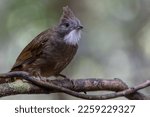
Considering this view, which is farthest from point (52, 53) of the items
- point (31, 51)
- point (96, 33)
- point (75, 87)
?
point (96, 33)

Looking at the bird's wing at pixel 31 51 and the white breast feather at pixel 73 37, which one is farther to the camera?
the bird's wing at pixel 31 51

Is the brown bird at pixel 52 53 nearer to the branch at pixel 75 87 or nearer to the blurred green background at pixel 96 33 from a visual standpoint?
the branch at pixel 75 87

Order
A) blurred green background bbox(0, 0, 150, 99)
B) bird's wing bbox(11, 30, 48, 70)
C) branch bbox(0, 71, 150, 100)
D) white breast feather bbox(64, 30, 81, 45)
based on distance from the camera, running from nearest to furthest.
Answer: branch bbox(0, 71, 150, 100)
white breast feather bbox(64, 30, 81, 45)
bird's wing bbox(11, 30, 48, 70)
blurred green background bbox(0, 0, 150, 99)

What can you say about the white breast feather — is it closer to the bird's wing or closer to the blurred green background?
the bird's wing

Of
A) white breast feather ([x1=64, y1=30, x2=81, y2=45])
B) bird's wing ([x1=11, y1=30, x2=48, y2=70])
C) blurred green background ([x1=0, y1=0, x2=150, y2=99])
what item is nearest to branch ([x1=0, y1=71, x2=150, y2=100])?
white breast feather ([x1=64, y1=30, x2=81, y2=45])

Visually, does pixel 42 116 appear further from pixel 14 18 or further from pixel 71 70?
pixel 14 18

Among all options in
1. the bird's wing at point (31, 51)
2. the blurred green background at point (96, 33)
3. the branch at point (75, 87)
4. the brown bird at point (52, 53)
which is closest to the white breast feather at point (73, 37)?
the brown bird at point (52, 53)
